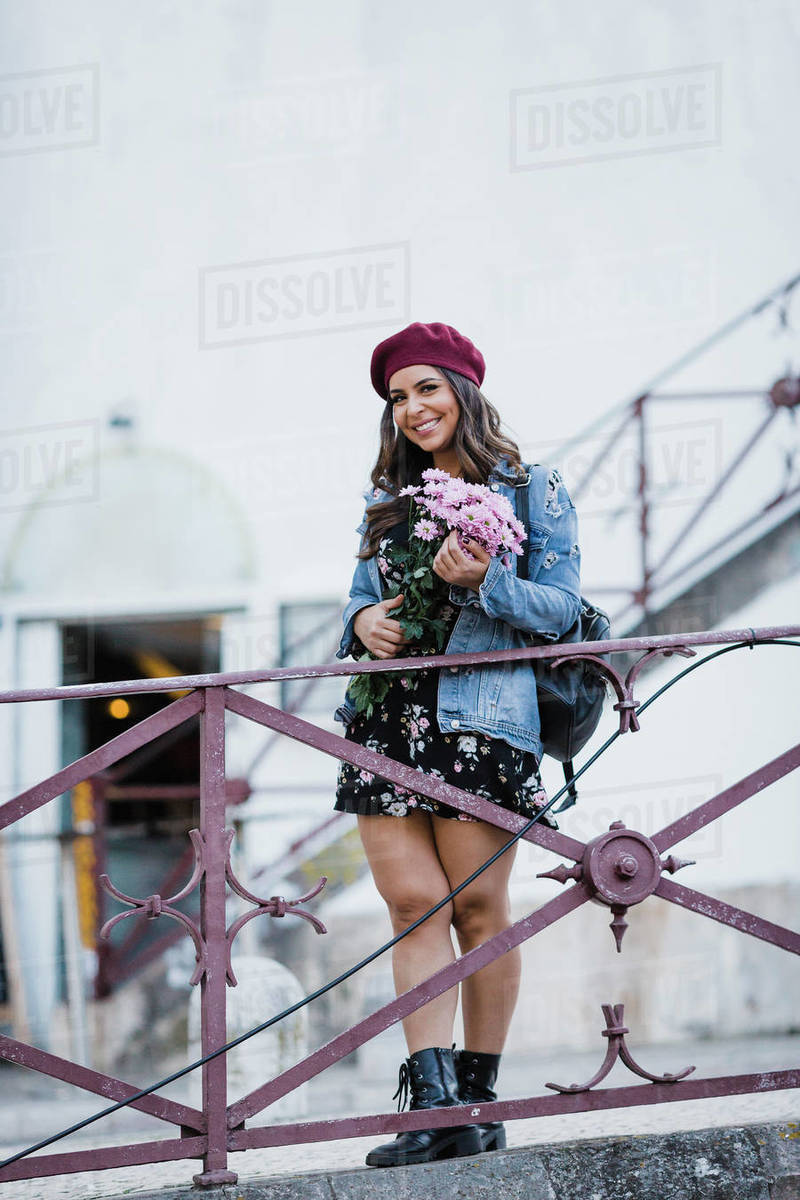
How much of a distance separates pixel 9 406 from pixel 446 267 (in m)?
2.42

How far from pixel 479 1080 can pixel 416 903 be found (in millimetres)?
337

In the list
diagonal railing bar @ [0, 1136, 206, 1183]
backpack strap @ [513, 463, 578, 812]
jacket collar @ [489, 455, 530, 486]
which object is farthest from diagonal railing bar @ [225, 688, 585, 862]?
diagonal railing bar @ [0, 1136, 206, 1183]

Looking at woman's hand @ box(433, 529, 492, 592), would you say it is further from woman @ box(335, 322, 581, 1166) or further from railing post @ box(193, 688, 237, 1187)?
railing post @ box(193, 688, 237, 1187)

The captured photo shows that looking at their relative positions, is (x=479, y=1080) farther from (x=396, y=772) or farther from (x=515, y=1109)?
(x=396, y=772)

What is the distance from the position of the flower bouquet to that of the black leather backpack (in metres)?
0.16

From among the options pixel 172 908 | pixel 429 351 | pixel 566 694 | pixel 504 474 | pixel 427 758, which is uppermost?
pixel 429 351

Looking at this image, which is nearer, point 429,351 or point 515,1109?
point 515,1109

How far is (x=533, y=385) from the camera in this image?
6977 mm

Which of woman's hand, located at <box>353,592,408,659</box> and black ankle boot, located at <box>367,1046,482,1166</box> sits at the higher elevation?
woman's hand, located at <box>353,592,408,659</box>

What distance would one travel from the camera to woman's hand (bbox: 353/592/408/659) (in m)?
2.52

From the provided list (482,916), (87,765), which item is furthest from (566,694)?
(87,765)

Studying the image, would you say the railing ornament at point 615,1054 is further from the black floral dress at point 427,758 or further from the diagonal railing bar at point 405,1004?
the black floral dress at point 427,758

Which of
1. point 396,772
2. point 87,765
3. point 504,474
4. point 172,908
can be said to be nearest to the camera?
point 172,908

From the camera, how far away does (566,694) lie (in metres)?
2.54
